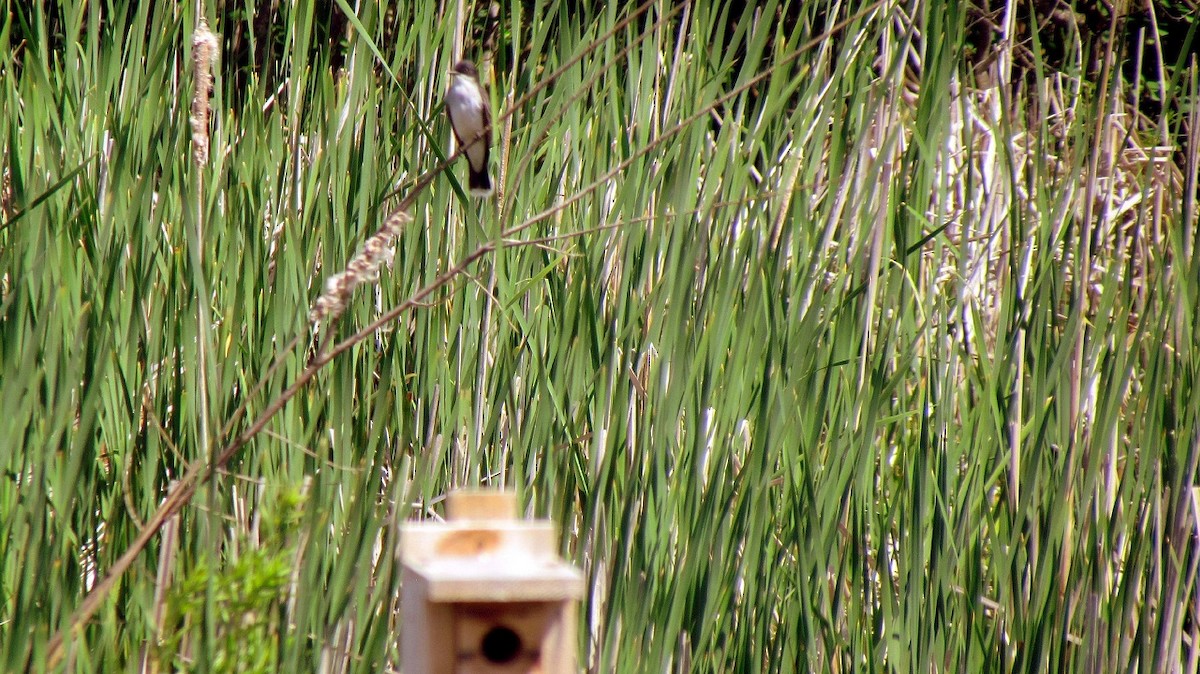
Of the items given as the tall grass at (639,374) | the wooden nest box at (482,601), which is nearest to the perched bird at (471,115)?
the tall grass at (639,374)

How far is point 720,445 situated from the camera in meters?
1.50

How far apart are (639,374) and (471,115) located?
0.89 metres

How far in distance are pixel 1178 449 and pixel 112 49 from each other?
159cm

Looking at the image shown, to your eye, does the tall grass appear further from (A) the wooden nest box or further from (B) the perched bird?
(A) the wooden nest box

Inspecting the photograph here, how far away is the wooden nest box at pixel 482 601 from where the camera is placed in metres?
0.94

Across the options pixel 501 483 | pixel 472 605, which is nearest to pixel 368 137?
pixel 501 483

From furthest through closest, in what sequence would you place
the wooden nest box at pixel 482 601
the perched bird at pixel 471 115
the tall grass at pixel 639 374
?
the perched bird at pixel 471 115 → the tall grass at pixel 639 374 → the wooden nest box at pixel 482 601

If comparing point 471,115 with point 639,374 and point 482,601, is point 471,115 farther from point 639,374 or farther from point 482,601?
point 482,601

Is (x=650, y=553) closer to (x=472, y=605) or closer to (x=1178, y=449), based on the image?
(x=472, y=605)

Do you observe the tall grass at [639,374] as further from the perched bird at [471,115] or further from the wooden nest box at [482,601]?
the wooden nest box at [482,601]

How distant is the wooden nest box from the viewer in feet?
3.07

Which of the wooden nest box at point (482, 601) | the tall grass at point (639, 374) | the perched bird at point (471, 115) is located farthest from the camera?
the perched bird at point (471, 115)

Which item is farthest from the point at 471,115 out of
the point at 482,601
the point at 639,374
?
the point at 482,601

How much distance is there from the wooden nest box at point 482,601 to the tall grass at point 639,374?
32cm
